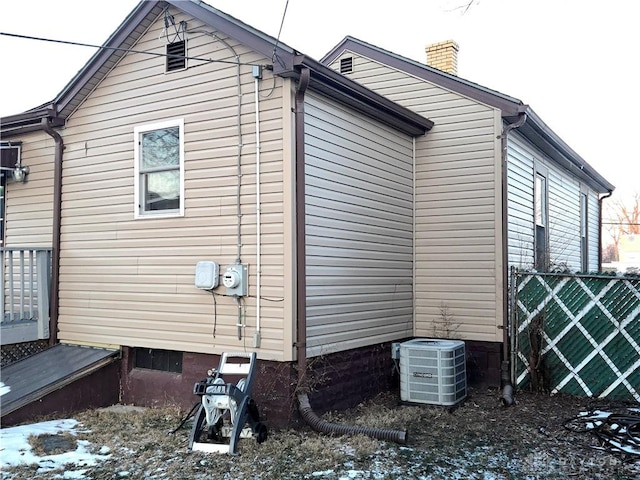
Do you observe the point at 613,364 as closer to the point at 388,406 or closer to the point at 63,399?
the point at 388,406

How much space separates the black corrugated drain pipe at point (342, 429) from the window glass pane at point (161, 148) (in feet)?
10.3

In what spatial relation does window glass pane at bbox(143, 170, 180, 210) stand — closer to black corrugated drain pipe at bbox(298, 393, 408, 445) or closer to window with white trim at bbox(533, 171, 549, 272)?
black corrugated drain pipe at bbox(298, 393, 408, 445)

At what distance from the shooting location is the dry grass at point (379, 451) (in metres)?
4.85

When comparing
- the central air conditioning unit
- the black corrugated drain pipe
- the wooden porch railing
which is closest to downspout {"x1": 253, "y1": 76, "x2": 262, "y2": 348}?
the black corrugated drain pipe

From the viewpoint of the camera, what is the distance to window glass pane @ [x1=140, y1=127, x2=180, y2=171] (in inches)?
279

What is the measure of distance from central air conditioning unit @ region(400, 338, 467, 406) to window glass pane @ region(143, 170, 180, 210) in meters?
3.29

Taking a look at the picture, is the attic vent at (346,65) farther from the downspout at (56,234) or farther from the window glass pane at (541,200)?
the downspout at (56,234)

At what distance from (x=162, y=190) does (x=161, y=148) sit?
1.68ft

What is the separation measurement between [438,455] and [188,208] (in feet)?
12.3

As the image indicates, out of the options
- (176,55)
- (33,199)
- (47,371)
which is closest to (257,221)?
(176,55)

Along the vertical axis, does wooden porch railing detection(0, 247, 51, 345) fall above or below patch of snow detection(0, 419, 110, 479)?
above

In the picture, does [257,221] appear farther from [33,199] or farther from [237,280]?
[33,199]

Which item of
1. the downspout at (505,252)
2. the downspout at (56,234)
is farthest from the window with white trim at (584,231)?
the downspout at (56,234)

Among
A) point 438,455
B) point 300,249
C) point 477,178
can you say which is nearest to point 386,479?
point 438,455
